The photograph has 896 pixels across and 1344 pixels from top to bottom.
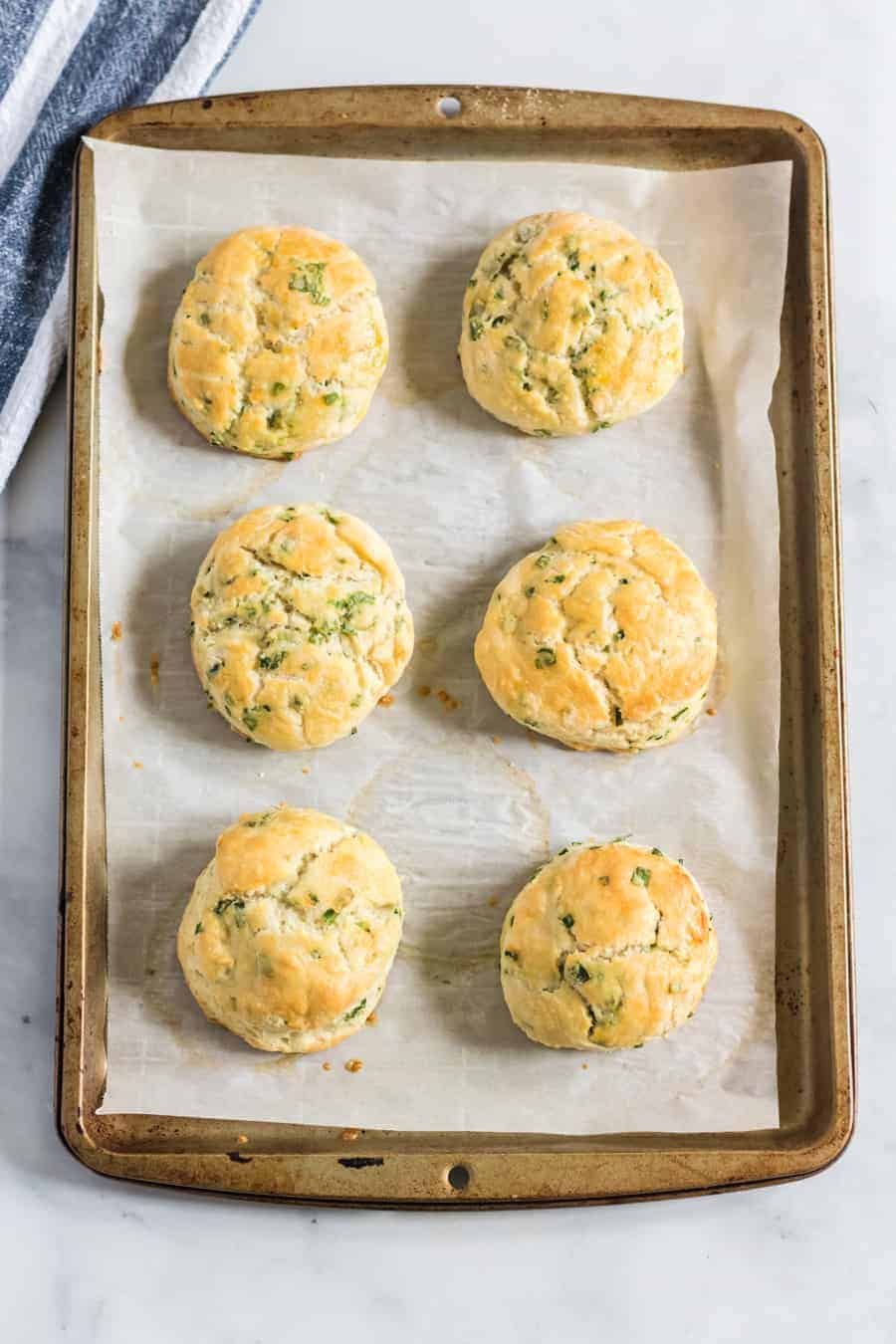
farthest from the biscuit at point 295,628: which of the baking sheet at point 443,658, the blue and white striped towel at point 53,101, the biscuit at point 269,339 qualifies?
the blue and white striped towel at point 53,101

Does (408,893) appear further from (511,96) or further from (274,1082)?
(511,96)

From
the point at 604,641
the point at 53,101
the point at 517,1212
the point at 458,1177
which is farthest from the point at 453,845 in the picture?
the point at 53,101

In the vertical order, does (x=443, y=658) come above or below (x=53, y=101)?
below

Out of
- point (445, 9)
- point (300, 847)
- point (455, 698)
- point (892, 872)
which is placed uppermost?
point (445, 9)

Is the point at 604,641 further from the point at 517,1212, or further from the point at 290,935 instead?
the point at 517,1212

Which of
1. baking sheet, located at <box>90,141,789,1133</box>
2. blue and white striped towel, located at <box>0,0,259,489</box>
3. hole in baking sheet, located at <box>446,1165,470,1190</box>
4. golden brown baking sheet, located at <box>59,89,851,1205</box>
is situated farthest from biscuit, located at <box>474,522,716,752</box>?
blue and white striped towel, located at <box>0,0,259,489</box>

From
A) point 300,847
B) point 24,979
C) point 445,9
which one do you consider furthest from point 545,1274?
point 445,9

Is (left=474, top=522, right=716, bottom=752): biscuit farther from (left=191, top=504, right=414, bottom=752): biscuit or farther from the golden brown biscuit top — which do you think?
the golden brown biscuit top
